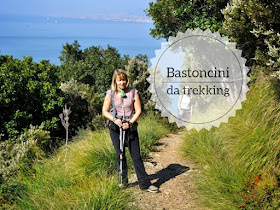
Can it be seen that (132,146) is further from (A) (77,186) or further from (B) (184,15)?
(B) (184,15)

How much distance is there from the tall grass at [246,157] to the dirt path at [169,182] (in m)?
0.26

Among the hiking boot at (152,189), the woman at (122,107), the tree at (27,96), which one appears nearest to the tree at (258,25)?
the woman at (122,107)

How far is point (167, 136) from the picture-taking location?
965 cm

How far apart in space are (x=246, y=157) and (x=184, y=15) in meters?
6.15

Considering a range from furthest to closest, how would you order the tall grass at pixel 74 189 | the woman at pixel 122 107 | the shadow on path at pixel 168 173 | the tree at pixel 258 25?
1. the tree at pixel 258 25
2. the shadow on path at pixel 168 173
3. the woman at pixel 122 107
4. the tall grass at pixel 74 189

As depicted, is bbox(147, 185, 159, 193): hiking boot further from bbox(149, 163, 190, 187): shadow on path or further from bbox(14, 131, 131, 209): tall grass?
bbox(14, 131, 131, 209): tall grass

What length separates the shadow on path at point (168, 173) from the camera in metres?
6.09

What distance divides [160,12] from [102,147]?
5.72 meters

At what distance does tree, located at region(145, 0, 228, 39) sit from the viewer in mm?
10070

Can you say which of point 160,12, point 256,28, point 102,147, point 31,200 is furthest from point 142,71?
point 31,200

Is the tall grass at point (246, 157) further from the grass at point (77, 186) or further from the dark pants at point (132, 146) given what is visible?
the grass at point (77, 186)

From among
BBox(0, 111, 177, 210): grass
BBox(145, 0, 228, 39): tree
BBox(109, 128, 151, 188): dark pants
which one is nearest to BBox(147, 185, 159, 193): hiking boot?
BBox(109, 128, 151, 188): dark pants

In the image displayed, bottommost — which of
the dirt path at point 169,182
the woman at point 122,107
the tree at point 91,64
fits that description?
the dirt path at point 169,182

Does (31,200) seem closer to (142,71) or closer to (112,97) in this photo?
(112,97)
